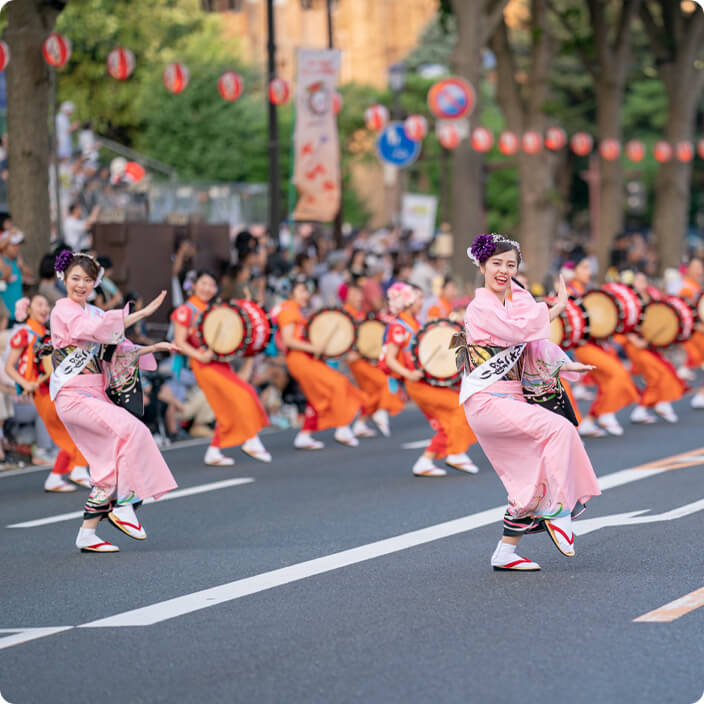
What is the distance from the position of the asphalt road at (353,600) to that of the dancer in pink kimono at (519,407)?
305 millimetres

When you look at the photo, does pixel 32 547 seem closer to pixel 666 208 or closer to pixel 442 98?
pixel 442 98

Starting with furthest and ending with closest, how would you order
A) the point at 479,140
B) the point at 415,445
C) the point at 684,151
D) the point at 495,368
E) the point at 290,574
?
the point at 684,151 < the point at 479,140 < the point at 415,445 < the point at 290,574 < the point at 495,368

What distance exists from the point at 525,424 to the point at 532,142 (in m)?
19.4

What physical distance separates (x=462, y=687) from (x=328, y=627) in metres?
1.26

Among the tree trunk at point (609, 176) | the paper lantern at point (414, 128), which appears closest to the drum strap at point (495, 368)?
the paper lantern at point (414, 128)

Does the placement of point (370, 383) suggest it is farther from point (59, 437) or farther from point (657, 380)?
point (59, 437)

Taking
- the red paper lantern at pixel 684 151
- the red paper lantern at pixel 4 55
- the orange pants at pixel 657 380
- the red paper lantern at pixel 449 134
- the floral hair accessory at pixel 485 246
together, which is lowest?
the orange pants at pixel 657 380

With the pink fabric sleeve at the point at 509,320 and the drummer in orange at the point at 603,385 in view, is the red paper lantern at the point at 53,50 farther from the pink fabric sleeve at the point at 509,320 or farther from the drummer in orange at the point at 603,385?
the pink fabric sleeve at the point at 509,320

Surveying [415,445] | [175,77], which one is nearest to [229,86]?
[175,77]

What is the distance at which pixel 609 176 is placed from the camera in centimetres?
3102

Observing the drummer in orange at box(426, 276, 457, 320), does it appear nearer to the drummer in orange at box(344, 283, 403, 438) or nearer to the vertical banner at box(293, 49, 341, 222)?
the drummer in orange at box(344, 283, 403, 438)

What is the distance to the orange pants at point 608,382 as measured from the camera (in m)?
15.1

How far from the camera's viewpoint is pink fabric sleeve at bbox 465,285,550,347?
7.98 meters

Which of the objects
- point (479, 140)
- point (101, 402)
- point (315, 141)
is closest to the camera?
point (101, 402)
